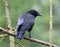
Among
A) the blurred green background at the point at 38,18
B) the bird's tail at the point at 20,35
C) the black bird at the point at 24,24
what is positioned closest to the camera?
the bird's tail at the point at 20,35

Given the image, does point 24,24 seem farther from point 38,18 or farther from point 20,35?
point 38,18

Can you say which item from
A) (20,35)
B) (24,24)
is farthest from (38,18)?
(20,35)

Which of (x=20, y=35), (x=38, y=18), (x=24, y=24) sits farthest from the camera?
(x=38, y=18)

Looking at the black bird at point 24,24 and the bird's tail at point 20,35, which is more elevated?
the black bird at point 24,24

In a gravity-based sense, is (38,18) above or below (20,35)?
above

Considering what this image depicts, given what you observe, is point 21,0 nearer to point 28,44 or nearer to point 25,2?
point 25,2

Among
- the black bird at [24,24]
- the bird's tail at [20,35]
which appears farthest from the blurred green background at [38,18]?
the bird's tail at [20,35]

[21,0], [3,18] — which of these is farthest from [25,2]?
[3,18]

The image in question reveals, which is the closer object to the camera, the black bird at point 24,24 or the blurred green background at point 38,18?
the black bird at point 24,24

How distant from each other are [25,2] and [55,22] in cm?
120

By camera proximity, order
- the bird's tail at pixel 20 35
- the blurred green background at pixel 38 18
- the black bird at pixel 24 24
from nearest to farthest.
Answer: the bird's tail at pixel 20 35 → the black bird at pixel 24 24 → the blurred green background at pixel 38 18

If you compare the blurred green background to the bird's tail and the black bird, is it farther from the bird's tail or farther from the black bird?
the bird's tail

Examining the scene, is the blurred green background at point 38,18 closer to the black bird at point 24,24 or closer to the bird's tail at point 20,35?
the black bird at point 24,24

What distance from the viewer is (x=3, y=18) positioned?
35.0 ft
